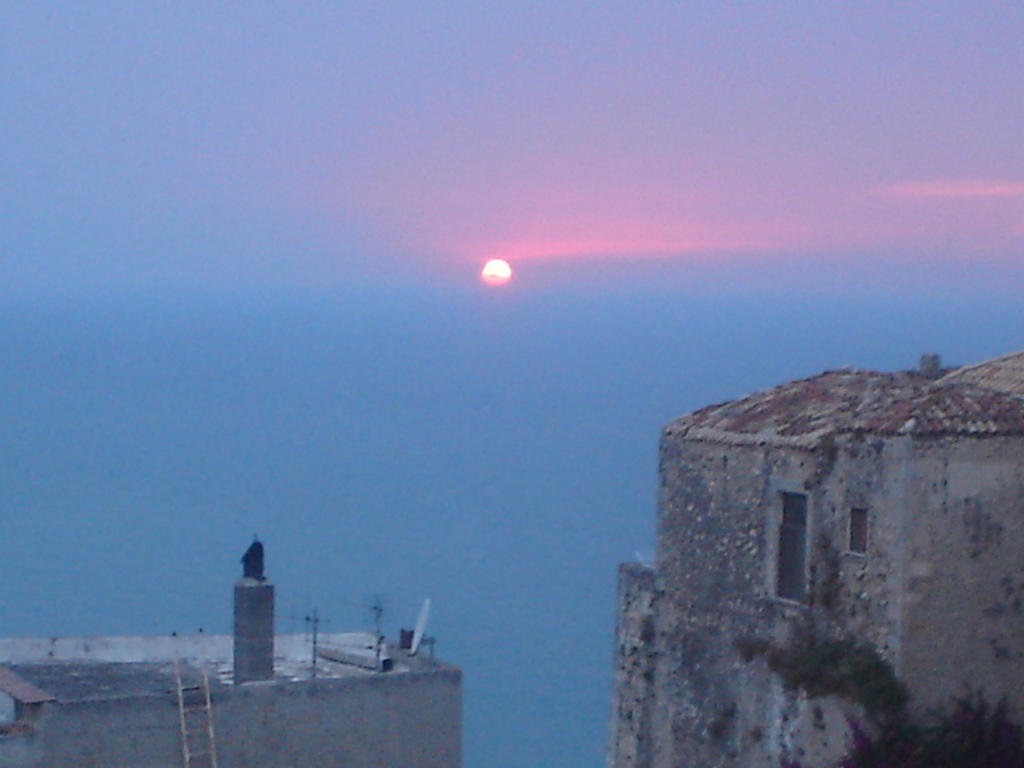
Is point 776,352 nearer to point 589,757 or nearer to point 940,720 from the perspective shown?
point 589,757

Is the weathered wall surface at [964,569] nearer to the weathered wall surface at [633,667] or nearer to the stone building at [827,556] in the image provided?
the stone building at [827,556]

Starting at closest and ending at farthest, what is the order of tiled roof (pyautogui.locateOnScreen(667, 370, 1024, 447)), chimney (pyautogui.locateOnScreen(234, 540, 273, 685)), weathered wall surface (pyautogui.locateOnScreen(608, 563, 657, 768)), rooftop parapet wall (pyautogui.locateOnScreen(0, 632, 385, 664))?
tiled roof (pyautogui.locateOnScreen(667, 370, 1024, 447)) < weathered wall surface (pyautogui.locateOnScreen(608, 563, 657, 768)) < chimney (pyautogui.locateOnScreen(234, 540, 273, 685)) < rooftop parapet wall (pyautogui.locateOnScreen(0, 632, 385, 664))

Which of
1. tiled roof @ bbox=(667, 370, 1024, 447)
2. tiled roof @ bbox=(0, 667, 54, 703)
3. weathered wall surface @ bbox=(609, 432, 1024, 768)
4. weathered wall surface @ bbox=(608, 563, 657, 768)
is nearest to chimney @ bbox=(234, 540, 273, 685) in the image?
tiled roof @ bbox=(0, 667, 54, 703)

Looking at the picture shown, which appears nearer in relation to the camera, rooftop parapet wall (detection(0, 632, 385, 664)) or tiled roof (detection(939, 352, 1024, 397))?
tiled roof (detection(939, 352, 1024, 397))

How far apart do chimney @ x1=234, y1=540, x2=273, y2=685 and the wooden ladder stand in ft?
3.20

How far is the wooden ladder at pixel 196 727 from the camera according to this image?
17.0 metres

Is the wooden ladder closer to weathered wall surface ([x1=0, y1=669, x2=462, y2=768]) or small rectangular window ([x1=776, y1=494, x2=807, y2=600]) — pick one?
weathered wall surface ([x1=0, y1=669, x2=462, y2=768])

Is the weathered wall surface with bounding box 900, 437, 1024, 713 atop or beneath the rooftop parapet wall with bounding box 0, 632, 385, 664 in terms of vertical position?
atop

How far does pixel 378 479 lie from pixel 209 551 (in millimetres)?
25596

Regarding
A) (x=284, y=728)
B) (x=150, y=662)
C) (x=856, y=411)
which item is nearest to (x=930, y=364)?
(x=856, y=411)

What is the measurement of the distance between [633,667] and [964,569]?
4468mm

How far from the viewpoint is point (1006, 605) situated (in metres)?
11.8

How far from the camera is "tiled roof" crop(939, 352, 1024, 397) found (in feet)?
45.7

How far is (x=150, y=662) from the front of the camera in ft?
65.7
